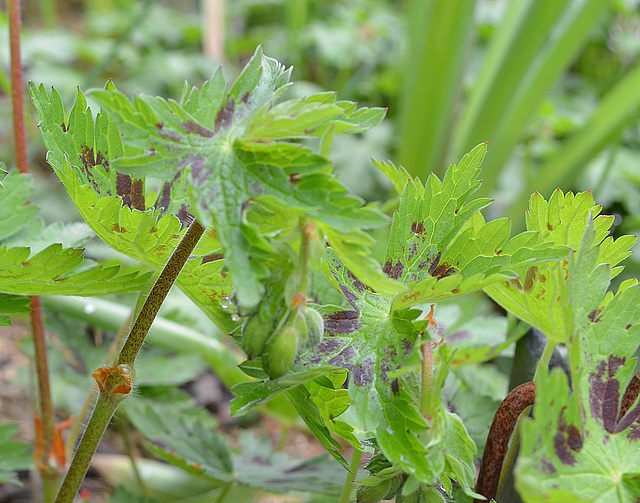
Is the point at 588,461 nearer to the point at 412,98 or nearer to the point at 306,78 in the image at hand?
the point at 412,98

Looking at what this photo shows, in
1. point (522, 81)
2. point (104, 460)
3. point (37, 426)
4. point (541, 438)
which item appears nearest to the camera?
point (541, 438)

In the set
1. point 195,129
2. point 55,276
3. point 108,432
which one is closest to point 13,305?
point 55,276

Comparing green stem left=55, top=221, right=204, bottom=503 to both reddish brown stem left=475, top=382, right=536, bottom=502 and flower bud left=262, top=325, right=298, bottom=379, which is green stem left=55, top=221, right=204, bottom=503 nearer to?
flower bud left=262, top=325, right=298, bottom=379

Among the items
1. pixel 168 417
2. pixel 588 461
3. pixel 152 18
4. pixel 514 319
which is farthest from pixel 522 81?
pixel 152 18

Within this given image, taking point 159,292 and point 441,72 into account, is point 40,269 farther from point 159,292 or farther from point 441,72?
point 441,72

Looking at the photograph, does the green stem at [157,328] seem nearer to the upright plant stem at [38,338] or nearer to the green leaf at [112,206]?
the upright plant stem at [38,338]

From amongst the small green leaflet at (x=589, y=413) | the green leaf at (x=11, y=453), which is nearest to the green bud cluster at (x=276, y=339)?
the small green leaflet at (x=589, y=413)

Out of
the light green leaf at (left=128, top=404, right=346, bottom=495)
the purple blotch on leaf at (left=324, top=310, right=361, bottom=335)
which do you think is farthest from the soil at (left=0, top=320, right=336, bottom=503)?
the purple blotch on leaf at (left=324, top=310, right=361, bottom=335)
